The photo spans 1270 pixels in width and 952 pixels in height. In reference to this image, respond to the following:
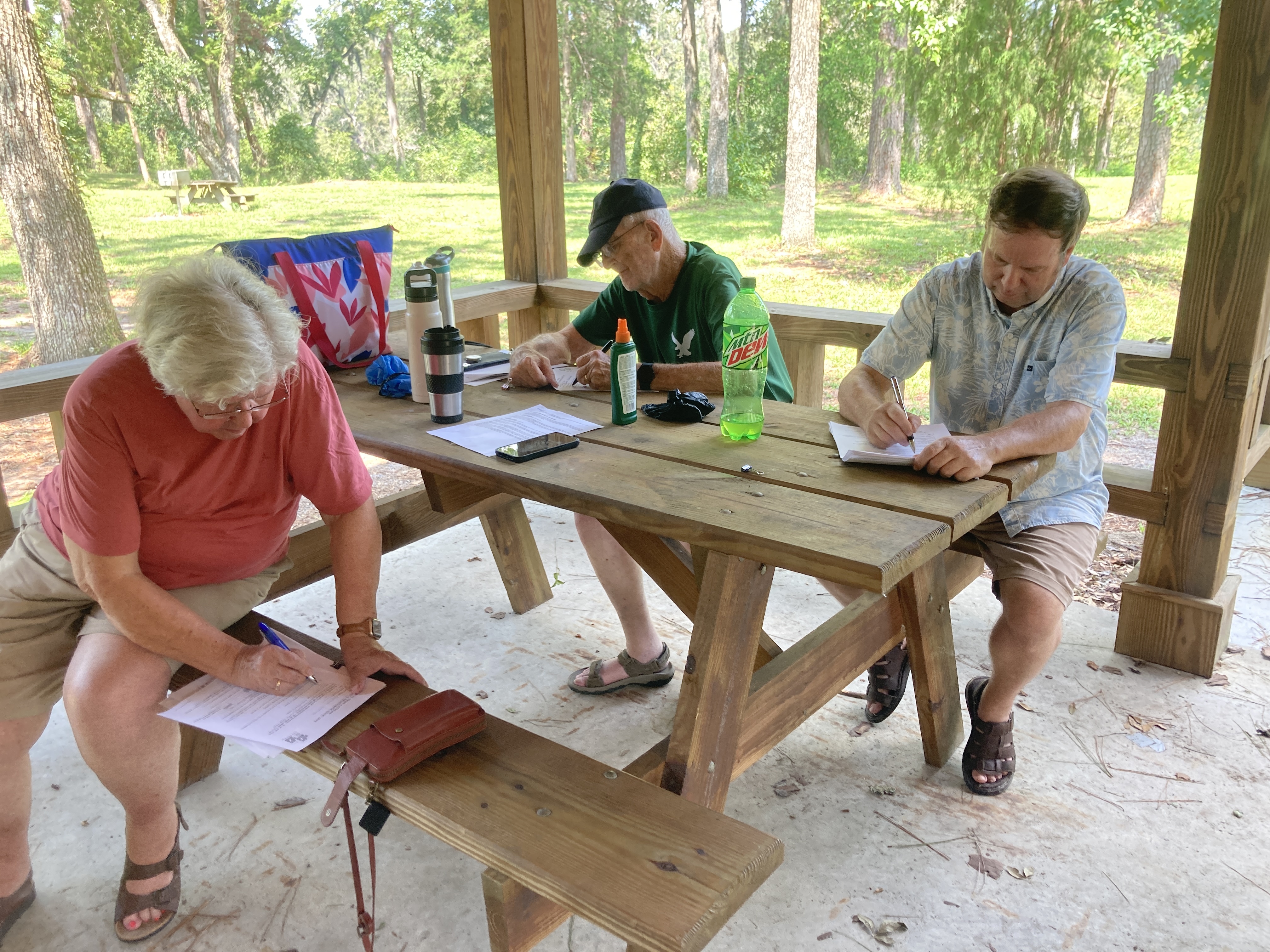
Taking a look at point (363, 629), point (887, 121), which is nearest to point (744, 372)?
point (363, 629)

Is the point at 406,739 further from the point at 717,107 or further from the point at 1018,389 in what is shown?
the point at 717,107

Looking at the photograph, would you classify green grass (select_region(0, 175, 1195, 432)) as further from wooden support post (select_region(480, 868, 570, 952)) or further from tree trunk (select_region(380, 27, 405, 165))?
wooden support post (select_region(480, 868, 570, 952))

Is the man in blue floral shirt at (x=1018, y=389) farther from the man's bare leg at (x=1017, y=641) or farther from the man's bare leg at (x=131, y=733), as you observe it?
the man's bare leg at (x=131, y=733)

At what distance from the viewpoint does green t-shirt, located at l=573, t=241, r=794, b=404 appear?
227 centimetres

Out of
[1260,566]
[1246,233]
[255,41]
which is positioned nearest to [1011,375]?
[1246,233]

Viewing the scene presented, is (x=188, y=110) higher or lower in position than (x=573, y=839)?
higher

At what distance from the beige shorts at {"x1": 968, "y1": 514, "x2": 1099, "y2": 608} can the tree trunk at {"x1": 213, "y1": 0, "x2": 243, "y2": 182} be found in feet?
23.5

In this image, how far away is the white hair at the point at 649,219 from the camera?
2.23 metres

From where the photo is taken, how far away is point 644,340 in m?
2.52

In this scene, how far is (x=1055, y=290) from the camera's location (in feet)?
6.40

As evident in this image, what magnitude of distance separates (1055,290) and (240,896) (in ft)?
7.00

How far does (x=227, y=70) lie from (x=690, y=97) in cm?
501

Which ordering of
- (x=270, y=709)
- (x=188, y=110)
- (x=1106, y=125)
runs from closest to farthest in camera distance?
(x=270, y=709) → (x=1106, y=125) → (x=188, y=110)

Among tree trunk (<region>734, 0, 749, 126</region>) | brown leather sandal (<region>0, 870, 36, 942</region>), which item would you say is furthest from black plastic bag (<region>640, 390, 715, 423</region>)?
tree trunk (<region>734, 0, 749, 126</region>)
